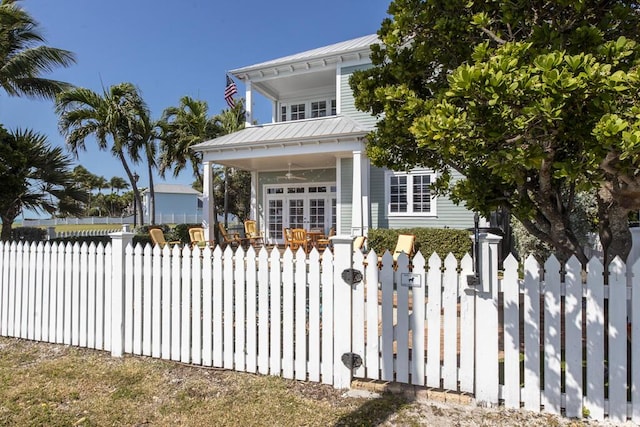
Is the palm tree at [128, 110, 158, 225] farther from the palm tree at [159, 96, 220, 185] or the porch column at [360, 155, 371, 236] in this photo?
the porch column at [360, 155, 371, 236]

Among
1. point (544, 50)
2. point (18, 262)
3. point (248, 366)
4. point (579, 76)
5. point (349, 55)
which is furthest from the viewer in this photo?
point (349, 55)

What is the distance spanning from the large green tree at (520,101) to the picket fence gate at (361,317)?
642 millimetres

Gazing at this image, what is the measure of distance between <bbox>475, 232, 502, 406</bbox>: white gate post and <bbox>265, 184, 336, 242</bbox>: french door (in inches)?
463

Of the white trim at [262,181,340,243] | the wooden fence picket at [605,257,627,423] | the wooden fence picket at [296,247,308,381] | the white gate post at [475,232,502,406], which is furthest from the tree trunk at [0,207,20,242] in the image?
the wooden fence picket at [605,257,627,423]

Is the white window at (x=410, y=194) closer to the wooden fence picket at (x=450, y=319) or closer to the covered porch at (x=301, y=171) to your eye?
the covered porch at (x=301, y=171)

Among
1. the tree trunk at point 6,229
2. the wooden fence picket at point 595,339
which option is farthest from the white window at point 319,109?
the wooden fence picket at point 595,339

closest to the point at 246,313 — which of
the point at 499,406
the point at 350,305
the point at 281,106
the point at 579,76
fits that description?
the point at 350,305

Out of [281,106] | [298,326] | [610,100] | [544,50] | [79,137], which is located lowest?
[298,326]

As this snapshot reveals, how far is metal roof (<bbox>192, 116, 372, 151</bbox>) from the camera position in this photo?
1103 cm

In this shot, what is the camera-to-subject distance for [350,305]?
10.7 feet

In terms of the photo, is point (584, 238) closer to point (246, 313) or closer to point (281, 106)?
point (246, 313)

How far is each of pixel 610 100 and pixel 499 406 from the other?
2464 mm

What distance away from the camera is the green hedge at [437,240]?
1034 centimetres

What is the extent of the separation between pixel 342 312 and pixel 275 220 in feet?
40.9
